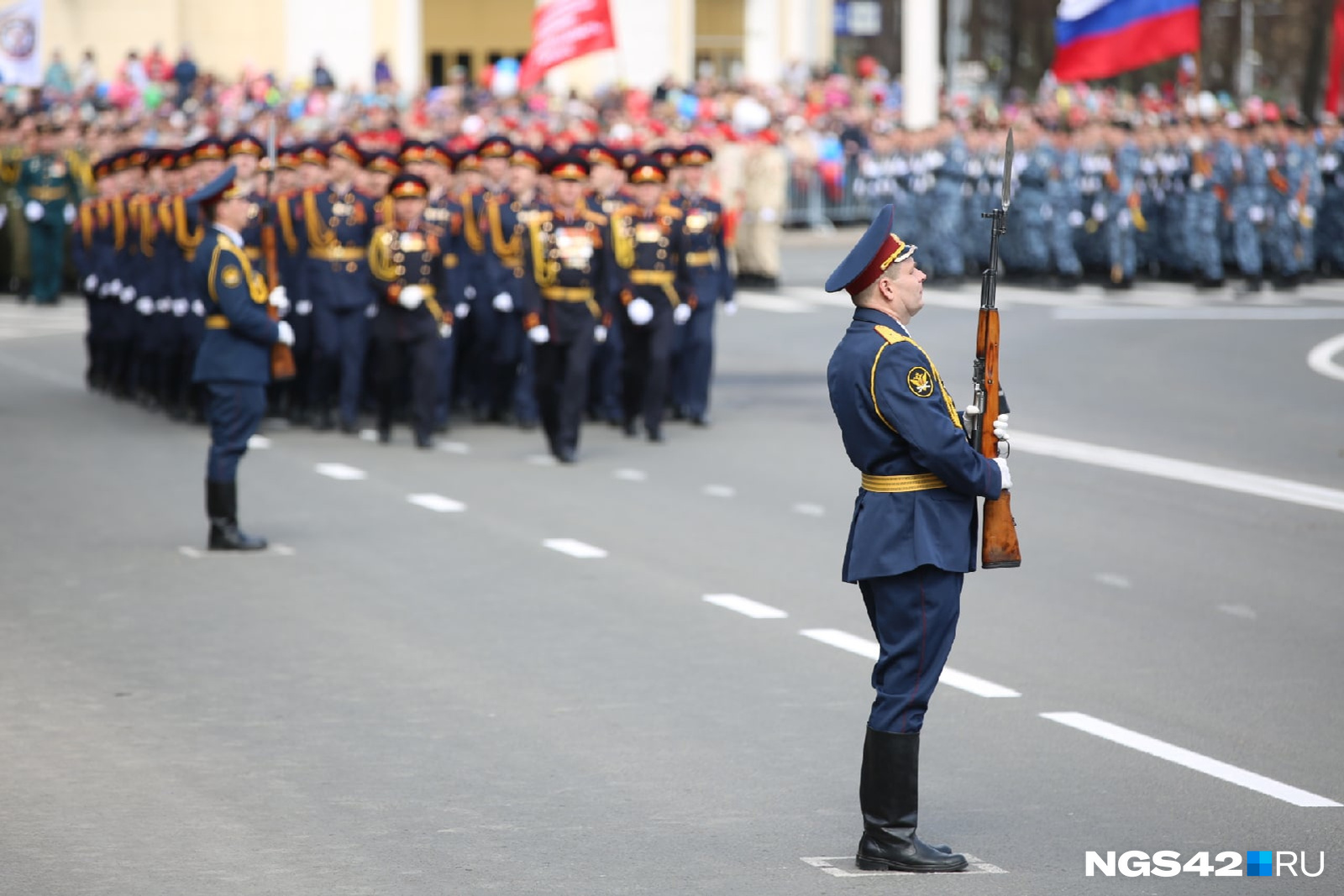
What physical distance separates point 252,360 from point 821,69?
41.6 meters

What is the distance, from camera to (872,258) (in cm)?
661

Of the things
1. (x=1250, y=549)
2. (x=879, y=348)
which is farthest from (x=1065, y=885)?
(x=1250, y=549)

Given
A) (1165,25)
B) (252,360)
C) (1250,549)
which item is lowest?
(1250,549)

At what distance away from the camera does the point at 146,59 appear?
44.3m

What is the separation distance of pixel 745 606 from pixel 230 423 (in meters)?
3.21

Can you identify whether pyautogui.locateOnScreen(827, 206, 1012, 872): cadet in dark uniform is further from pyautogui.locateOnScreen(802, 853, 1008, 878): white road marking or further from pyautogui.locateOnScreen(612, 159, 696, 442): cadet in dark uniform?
pyautogui.locateOnScreen(612, 159, 696, 442): cadet in dark uniform

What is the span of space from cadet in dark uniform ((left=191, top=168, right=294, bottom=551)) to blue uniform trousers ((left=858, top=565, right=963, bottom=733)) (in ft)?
20.3

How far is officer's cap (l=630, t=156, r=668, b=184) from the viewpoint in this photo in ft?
55.3

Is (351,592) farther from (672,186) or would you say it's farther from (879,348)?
(672,186)

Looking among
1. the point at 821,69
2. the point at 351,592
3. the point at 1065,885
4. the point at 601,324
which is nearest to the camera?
the point at 1065,885

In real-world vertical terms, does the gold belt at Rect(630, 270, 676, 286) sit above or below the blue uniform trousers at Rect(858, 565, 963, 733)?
above

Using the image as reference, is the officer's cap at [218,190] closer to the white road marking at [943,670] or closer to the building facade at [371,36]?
the white road marking at [943,670]

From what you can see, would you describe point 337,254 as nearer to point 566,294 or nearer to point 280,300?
point 566,294

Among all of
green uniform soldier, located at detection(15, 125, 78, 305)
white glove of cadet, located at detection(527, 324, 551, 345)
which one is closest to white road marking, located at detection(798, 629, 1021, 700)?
white glove of cadet, located at detection(527, 324, 551, 345)
